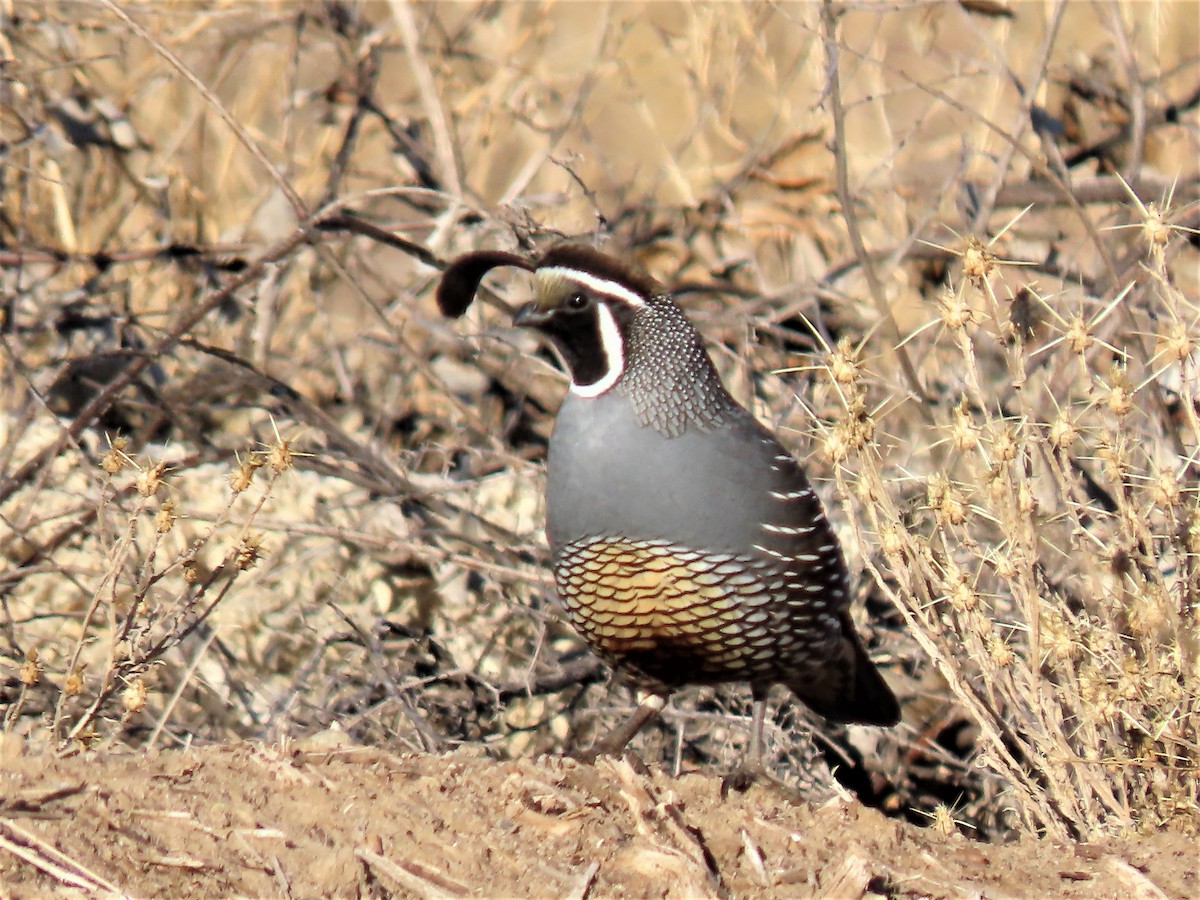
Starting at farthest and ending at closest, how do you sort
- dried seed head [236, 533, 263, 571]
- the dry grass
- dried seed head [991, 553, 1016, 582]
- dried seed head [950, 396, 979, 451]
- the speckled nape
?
the speckled nape → the dry grass → dried seed head [236, 533, 263, 571] → dried seed head [991, 553, 1016, 582] → dried seed head [950, 396, 979, 451]

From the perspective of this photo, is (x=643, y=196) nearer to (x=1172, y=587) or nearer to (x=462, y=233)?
(x=462, y=233)

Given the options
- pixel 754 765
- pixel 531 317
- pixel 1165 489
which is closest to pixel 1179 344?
pixel 1165 489

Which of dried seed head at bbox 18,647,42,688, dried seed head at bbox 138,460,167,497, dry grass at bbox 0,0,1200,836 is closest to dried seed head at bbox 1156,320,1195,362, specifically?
dry grass at bbox 0,0,1200,836

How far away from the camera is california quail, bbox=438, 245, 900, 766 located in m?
3.27

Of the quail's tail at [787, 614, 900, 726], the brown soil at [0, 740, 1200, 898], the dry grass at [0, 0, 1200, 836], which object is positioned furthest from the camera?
the quail's tail at [787, 614, 900, 726]

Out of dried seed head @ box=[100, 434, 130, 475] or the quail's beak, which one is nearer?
dried seed head @ box=[100, 434, 130, 475]

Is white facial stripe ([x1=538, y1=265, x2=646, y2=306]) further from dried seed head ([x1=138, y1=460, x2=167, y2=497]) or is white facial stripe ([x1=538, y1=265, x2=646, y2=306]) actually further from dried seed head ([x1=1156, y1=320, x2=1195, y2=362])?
dried seed head ([x1=1156, y1=320, x2=1195, y2=362])

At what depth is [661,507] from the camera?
3.26m

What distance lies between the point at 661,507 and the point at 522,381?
1731mm

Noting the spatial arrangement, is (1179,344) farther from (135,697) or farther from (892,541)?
(135,697)


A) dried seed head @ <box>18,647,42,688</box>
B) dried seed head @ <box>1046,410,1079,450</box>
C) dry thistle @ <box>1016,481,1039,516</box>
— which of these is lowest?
dried seed head @ <box>18,647,42,688</box>

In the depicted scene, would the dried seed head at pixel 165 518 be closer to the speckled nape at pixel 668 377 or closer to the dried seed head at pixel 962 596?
the speckled nape at pixel 668 377

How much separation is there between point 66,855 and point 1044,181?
3.83m

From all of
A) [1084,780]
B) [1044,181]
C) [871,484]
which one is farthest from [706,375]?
[1044,181]
